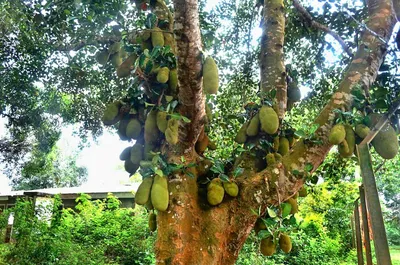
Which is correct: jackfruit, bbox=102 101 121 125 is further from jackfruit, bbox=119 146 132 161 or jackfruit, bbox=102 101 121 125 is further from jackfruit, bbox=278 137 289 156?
jackfruit, bbox=278 137 289 156

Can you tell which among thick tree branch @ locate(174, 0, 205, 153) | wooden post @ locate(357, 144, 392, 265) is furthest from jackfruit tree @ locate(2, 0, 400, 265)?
wooden post @ locate(357, 144, 392, 265)

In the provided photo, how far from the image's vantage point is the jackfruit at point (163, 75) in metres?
1.76

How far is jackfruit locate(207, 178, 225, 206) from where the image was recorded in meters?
1.68

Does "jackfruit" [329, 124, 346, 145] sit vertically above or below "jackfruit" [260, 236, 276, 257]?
above

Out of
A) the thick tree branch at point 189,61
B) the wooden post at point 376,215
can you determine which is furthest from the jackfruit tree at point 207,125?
the wooden post at point 376,215

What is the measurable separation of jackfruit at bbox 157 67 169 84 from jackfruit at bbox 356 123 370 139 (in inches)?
39.0

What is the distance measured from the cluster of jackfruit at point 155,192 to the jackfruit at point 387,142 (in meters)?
1.11

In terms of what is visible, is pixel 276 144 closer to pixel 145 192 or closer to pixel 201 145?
pixel 201 145

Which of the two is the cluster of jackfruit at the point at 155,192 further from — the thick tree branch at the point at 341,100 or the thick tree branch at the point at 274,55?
the thick tree branch at the point at 274,55

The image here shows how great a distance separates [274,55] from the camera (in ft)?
7.34

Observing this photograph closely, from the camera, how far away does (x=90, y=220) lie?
5.68 m

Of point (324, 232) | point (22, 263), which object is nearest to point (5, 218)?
point (22, 263)

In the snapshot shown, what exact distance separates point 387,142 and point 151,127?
3.91ft

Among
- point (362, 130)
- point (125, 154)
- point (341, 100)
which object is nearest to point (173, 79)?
point (125, 154)
